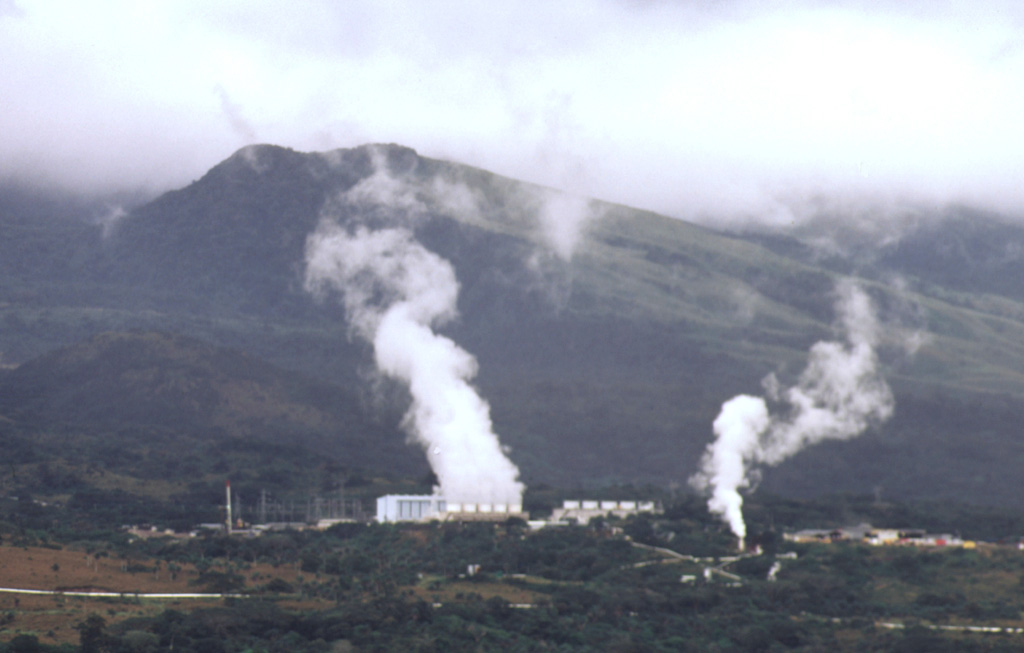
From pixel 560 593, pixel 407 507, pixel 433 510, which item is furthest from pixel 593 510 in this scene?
pixel 560 593

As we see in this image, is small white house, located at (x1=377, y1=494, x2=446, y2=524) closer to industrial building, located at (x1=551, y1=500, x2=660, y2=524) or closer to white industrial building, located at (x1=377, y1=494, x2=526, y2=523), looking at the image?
white industrial building, located at (x1=377, y1=494, x2=526, y2=523)

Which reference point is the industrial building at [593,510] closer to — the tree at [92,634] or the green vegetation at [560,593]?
the green vegetation at [560,593]

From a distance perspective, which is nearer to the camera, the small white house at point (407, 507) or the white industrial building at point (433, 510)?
the white industrial building at point (433, 510)

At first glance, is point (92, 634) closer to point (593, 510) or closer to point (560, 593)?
point (560, 593)

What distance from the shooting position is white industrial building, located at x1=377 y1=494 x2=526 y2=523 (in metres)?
177

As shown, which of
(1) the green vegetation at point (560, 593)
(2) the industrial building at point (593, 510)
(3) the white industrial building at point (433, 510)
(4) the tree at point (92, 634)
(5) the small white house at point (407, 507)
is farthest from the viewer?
(2) the industrial building at point (593, 510)

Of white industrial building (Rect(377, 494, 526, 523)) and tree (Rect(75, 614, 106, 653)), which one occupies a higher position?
white industrial building (Rect(377, 494, 526, 523))

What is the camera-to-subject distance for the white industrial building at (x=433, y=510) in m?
177

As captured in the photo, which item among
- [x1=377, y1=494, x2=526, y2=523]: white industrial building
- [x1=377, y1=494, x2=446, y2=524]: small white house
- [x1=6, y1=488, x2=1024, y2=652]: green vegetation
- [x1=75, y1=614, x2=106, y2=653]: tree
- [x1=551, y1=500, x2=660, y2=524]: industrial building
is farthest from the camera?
[x1=551, y1=500, x2=660, y2=524]: industrial building

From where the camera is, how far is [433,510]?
591ft

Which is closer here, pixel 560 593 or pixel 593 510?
pixel 560 593

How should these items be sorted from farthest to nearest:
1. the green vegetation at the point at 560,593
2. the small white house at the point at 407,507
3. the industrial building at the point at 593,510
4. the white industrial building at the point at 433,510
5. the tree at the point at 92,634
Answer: the industrial building at the point at 593,510 → the small white house at the point at 407,507 → the white industrial building at the point at 433,510 → the green vegetation at the point at 560,593 → the tree at the point at 92,634

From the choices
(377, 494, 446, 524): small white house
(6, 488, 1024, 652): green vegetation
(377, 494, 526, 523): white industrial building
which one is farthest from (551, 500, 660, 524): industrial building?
(377, 494, 446, 524): small white house

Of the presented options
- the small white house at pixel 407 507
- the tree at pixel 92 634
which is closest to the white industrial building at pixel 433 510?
the small white house at pixel 407 507
